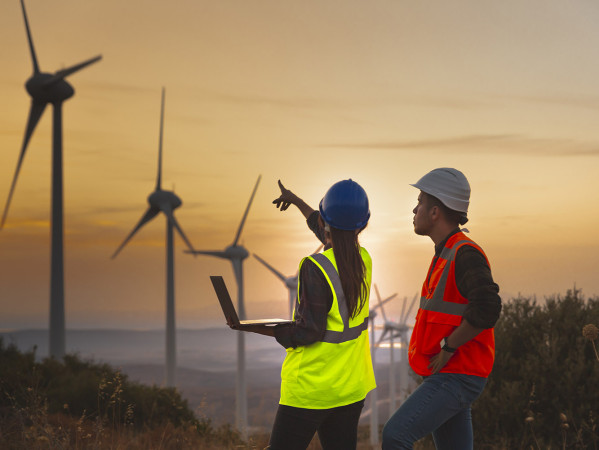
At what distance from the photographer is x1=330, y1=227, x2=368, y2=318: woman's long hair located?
146 inches

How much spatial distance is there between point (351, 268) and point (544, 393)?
609 cm

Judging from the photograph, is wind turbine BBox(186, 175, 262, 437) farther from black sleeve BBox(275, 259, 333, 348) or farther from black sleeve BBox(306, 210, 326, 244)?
black sleeve BBox(275, 259, 333, 348)

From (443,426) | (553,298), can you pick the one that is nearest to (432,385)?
(443,426)

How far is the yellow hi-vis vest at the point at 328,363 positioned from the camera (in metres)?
3.65

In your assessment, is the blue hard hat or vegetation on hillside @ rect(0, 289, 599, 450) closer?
the blue hard hat

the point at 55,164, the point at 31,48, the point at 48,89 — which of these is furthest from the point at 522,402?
the point at 31,48

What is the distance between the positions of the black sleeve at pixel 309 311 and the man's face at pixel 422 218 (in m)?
1.00

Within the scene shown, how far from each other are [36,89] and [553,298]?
28349 mm

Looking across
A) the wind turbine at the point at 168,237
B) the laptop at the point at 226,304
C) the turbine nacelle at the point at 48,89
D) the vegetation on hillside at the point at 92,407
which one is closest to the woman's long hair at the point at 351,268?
the laptop at the point at 226,304

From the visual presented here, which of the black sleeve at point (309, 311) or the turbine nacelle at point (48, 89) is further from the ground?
the turbine nacelle at point (48, 89)

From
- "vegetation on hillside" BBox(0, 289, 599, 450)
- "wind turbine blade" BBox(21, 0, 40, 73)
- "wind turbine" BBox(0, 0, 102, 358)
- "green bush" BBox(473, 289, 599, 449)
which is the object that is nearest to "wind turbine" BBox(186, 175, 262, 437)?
"wind turbine" BBox(0, 0, 102, 358)

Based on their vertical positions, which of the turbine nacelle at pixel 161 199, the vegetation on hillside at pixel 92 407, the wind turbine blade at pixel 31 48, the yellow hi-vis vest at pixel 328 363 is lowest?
the vegetation on hillside at pixel 92 407

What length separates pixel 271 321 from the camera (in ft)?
11.9

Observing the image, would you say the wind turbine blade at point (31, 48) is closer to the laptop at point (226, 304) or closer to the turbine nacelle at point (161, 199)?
the turbine nacelle at point (161, 199)
